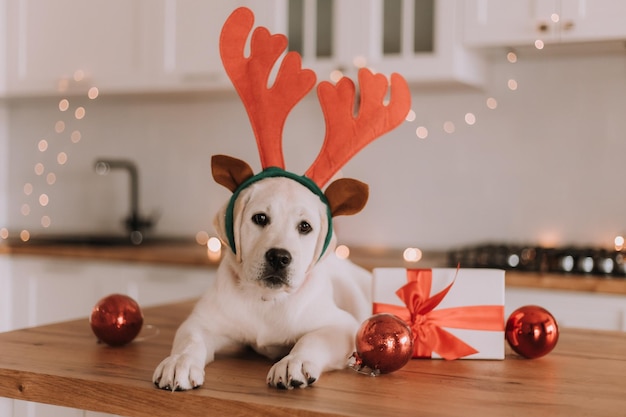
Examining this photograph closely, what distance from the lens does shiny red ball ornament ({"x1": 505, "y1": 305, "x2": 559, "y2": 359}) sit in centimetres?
121

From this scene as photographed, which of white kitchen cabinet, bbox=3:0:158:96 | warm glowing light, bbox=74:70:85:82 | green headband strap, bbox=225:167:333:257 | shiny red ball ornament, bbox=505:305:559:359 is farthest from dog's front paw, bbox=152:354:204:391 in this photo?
warm glowing light, bbox=74:70:85:82

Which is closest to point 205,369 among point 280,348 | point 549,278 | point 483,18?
point 280,348

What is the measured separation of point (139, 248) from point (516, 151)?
1491 mm

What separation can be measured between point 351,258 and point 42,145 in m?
1.81

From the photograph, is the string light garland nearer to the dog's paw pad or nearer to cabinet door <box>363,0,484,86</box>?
cabinet door <box>363,0,484,86</box>

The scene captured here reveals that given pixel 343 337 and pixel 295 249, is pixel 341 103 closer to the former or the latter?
pixel 295 249

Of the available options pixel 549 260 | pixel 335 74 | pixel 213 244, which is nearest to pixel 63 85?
pixel 213 244

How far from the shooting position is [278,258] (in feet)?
3.70

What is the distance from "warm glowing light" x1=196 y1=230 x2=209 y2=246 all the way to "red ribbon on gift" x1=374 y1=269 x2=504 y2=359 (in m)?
2.22

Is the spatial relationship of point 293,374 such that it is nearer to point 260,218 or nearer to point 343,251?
point 260,218

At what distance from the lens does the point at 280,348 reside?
1195 mm

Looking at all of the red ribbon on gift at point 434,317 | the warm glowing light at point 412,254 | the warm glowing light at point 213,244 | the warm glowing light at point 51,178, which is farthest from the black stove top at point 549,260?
the warm glowing light at point 51,178

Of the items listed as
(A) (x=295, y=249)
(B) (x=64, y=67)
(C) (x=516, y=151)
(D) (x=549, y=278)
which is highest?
(B) (x=64, y=67)

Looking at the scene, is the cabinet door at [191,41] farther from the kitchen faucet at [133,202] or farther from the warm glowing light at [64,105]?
the warm glowing light at [64,105]
